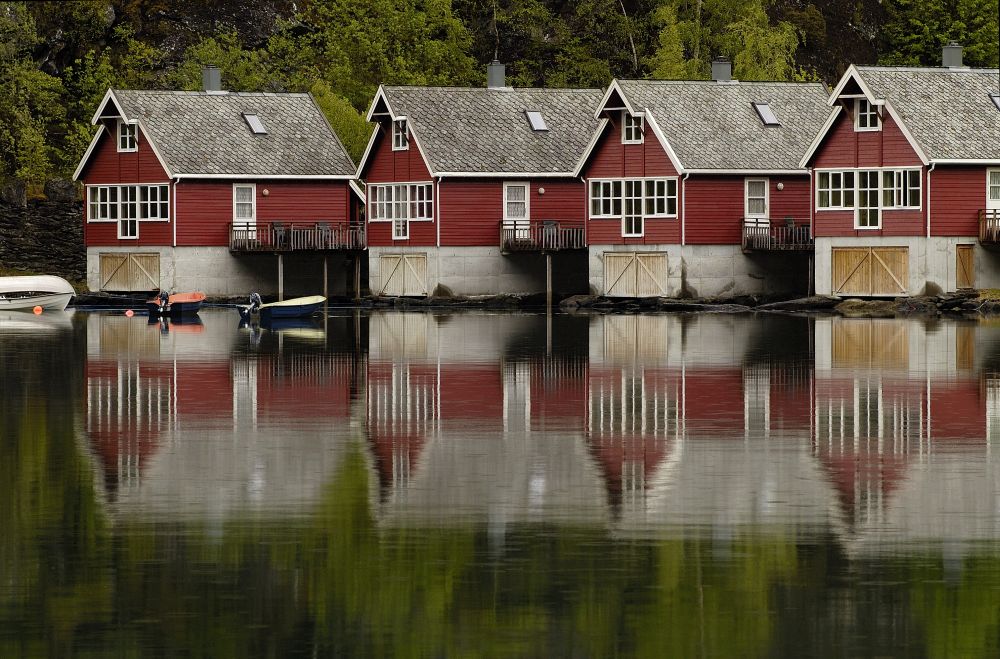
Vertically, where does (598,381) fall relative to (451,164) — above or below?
below

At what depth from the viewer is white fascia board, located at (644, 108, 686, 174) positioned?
69.7 meters

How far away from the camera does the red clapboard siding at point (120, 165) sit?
254 feet

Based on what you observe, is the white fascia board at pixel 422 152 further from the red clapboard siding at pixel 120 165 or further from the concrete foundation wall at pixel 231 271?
the red clapboard siding at pixel 120 165

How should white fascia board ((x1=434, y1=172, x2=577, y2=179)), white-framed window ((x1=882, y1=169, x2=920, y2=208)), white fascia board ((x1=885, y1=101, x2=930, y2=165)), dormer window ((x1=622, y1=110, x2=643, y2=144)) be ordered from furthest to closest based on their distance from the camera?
white fascia board ((x1=434, y1=172, x2=577, y2=179)), dormer window ((x1=622, y1=110, x2=643, y2=144)), white-framed window ((x1=882, y1=169, x2=920, y2=208)), white fascia board ((x1=885, y1=101, x2=930, y2=165))

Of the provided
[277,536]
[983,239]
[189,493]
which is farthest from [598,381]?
[983,239]

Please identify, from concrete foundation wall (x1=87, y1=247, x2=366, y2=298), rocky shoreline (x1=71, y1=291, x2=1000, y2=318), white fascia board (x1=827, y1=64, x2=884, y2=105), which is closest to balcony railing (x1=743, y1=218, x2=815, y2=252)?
rocky shoreline (x1=71, y1=291, x2=1000, y2=318)

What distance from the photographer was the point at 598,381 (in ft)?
114

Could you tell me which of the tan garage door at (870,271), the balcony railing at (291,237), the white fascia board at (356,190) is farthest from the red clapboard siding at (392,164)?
the tan garage door at (870,271)

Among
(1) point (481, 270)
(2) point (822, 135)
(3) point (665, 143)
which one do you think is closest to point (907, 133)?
(2) point (822, 135)

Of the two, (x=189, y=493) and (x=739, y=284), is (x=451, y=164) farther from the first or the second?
(x=189, y=493)

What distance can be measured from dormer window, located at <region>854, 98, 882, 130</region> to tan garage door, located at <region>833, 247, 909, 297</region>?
4.01 meters

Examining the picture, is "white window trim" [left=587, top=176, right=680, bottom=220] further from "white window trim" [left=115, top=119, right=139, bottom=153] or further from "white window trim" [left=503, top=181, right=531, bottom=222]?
"white window trim" [left=115, top=119, right=139, bottom=153]

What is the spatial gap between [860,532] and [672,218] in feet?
173

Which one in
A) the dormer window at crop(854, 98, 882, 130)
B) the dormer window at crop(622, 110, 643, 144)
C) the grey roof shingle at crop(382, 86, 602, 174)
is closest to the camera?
the dormer window at crop(854, 98, 882, 130)
